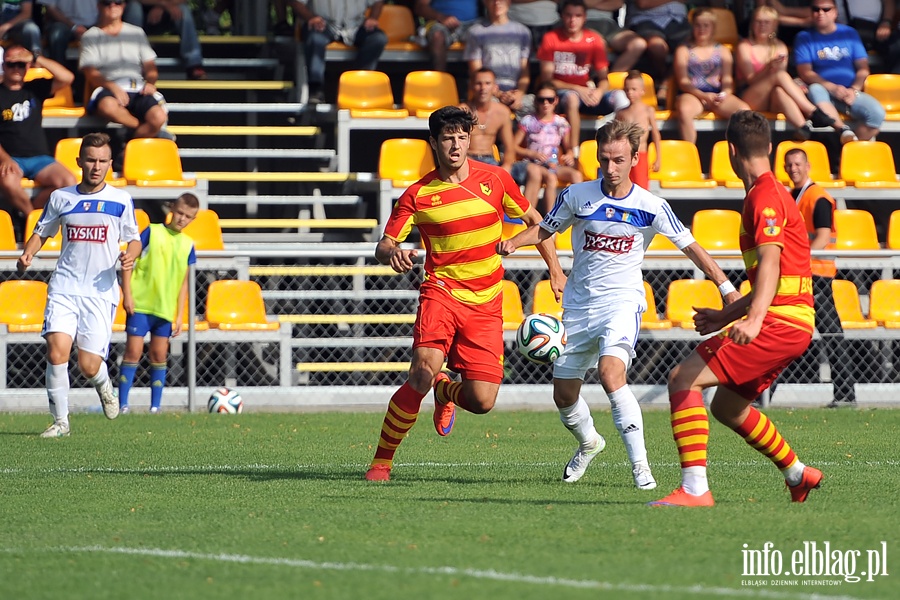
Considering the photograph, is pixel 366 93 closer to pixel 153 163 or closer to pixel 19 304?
pixel 153 163

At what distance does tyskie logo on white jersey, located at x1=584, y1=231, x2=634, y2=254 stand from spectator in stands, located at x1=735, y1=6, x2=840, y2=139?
9524 millimetres

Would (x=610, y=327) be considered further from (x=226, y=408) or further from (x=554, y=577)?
(x=226, y=408)

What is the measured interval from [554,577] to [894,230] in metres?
11.1

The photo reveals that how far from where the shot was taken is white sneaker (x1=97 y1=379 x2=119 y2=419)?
10633 mm

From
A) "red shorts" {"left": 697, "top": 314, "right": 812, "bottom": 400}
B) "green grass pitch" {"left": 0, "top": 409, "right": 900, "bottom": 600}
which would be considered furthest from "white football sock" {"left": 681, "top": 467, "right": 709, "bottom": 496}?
"red shorts" {"left": 697, "top": 314, "right": 812, "bottom": 400}

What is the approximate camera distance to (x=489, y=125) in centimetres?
1482

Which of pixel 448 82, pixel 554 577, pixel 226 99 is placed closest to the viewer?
pixel 554 577

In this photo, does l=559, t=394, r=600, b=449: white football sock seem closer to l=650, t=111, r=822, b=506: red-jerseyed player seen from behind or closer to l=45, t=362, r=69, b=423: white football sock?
l=650, t=111, r=822, b=506: red-jerseyed player seen from behind

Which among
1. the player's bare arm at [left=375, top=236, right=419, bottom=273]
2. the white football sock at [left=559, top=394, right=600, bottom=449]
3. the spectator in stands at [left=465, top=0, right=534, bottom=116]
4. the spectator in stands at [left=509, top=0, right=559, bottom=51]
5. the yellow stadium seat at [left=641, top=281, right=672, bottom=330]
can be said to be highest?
the spectator in stands at [left=509, top=0, right=559, bottom=51]

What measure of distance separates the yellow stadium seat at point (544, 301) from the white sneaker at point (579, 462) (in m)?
5.74

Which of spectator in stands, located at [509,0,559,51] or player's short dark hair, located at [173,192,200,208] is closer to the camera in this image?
player's short dark hair, located at [173,192,200,208]

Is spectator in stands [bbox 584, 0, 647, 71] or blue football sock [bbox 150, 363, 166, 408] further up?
spectator in stands [bbox 584, 0, 647, 71]

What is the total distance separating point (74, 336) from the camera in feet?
33.7

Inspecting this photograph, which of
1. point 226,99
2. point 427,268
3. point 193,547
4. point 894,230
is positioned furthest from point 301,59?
point 193,547
